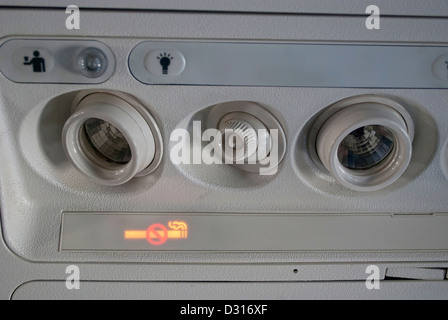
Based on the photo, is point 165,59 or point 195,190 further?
point 195,190

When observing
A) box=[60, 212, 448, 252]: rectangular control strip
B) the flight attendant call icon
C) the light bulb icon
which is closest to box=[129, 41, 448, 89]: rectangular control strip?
the light bulb icon

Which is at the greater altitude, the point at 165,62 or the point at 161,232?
the point at 165,62

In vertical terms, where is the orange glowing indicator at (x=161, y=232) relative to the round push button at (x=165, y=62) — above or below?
below

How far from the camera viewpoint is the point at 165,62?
2.45 ft

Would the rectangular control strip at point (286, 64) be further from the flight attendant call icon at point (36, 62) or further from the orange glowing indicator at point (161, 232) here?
the orange glowing indicator at point (161, 232)

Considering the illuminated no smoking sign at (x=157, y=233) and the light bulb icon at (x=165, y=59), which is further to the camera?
the illuminated no smoking sign at (x=157, y=233)

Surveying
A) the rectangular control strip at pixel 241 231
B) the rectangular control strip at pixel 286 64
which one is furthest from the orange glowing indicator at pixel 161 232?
the rectangular control strip at pixel 286 64

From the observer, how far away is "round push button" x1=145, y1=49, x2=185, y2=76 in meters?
0.74

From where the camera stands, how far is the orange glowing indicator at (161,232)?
0.89 m

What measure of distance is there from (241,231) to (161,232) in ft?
0.51

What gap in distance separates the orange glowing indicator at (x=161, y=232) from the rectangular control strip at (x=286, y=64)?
0.28m

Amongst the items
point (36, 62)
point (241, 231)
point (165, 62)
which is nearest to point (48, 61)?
point (36, 62)

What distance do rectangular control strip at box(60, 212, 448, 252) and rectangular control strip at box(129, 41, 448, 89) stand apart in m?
0.27

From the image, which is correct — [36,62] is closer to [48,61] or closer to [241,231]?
[48,61]
